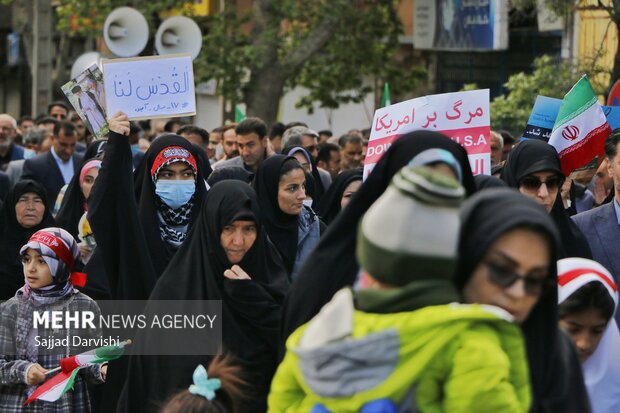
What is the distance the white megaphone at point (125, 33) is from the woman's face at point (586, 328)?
397 inches

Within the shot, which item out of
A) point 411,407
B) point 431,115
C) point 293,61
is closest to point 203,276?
point 431,115

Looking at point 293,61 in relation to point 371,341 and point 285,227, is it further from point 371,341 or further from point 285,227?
point 371,341

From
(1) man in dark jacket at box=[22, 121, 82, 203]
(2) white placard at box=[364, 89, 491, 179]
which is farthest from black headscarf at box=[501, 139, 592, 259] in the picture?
(1) man in dark jacket at box=[22, 121, 82, 203]

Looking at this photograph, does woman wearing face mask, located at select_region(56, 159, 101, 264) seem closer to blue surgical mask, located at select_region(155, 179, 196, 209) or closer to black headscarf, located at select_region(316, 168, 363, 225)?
black headscarf, located at select_region(316, 168, 363, 225)

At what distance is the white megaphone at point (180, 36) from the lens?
13.4 meters

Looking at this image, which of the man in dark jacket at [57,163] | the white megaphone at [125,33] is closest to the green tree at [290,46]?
the white megaphone at [125,33]

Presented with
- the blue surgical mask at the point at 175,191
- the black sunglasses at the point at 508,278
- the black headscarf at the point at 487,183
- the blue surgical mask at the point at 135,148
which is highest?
the black sunglasses at the point at 508,278

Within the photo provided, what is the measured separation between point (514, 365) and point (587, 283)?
0.93 metres

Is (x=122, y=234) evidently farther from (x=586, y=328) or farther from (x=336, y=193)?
(x=586, y=328)

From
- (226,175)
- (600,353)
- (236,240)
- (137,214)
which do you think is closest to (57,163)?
(226,175)

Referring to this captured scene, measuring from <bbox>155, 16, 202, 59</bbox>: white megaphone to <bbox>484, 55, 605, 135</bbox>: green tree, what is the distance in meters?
3.30

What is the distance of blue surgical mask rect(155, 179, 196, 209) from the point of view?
5.94 meters

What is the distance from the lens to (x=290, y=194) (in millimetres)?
6488

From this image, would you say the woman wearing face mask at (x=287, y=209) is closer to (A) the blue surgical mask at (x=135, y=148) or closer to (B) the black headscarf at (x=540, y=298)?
(B) the black headscarf at (x=540, y=298)
